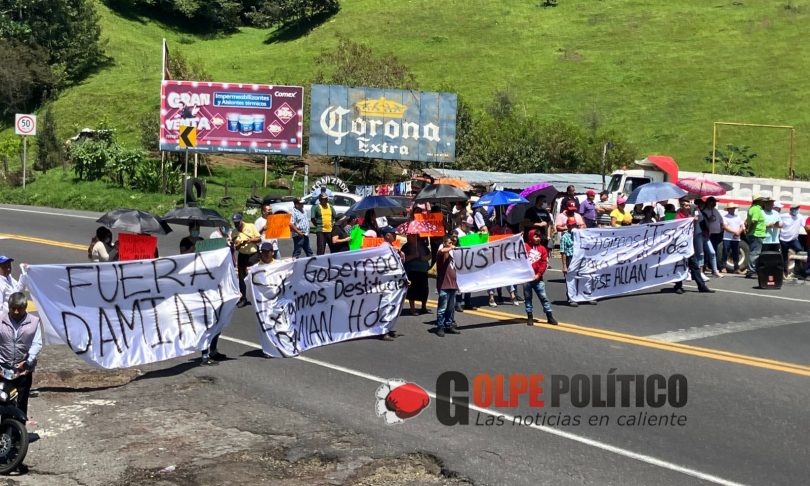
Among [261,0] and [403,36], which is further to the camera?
[261,0]

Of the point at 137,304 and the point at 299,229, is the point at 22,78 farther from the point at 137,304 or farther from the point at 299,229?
the point at 137,304

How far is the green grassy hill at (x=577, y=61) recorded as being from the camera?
60.0 metres

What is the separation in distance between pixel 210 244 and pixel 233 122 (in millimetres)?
23728

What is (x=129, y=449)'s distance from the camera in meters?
8.44

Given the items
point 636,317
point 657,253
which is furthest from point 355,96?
point 636,317

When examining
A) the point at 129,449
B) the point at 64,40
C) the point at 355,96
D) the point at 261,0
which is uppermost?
the point at 261,0

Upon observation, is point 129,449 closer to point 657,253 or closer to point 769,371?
point 769,371

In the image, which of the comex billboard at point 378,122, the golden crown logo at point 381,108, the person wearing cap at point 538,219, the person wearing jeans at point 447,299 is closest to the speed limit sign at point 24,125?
the comex billboard at point 378,122

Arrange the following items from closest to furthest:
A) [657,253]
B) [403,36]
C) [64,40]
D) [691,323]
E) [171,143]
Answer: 1. [691,323]
2. [657,253]
3. [171,143]
4. [64,40]
5. [403,36]

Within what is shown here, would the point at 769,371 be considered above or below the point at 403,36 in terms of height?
below

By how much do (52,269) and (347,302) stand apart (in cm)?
410

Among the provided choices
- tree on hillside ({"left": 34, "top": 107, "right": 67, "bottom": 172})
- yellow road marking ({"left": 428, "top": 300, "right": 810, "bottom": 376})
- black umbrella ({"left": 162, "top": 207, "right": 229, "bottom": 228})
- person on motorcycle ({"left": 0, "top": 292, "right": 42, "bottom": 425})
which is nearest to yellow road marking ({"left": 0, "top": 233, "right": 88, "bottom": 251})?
black umbrella ({"left": 162, "top": 207, "right": 229, "bottom": 228})

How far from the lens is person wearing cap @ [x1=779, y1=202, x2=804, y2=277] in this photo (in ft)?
68.6

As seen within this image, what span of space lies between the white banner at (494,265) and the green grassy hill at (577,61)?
4013 cm
